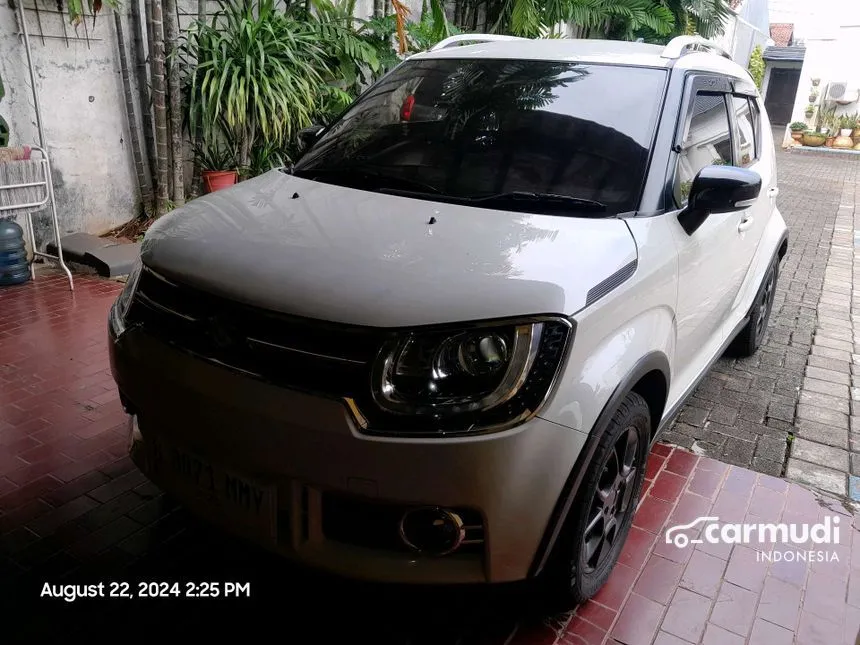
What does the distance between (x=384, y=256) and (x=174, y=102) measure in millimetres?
4863

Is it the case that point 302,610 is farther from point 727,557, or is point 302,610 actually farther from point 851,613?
point 851,613

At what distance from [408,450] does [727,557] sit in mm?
1610

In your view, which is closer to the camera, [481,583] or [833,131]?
[481,583]

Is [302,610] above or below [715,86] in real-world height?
below

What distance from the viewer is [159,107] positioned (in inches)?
233

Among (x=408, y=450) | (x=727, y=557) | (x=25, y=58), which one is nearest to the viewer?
(x=408, y=450)

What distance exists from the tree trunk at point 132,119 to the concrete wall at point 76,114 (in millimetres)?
43

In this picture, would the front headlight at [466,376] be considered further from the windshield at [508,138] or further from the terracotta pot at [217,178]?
the terracotta pot at [217,178]

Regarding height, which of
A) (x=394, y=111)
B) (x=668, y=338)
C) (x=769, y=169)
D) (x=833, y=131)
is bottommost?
(x=833, y=131)

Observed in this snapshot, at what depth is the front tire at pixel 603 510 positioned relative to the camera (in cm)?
203

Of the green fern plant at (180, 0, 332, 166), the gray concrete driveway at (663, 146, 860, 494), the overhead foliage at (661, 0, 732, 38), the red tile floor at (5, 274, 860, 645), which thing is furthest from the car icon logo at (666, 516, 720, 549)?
the overhead foliage at (661, 0, 732, 38)

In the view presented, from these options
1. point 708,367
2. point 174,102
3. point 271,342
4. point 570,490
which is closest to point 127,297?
point 271,342

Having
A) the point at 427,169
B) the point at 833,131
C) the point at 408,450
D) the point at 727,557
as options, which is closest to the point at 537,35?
the point at 427,169

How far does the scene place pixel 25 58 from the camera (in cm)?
509
